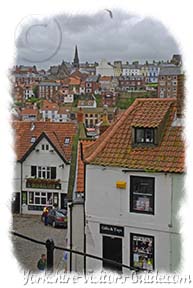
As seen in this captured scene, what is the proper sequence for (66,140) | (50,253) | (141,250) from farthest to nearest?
1. (66,140)
2. (141,250)
3. (50,253)

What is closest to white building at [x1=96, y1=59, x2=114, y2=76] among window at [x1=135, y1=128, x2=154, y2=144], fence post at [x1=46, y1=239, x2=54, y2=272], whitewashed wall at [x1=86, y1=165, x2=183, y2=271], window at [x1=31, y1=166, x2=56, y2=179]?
window at [x1=135, y1=128, x2=154, y2=144]

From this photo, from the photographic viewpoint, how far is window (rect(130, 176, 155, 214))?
253 centimetres

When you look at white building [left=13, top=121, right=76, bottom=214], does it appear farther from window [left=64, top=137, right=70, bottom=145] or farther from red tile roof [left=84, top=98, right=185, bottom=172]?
red tile roof [left=84, top=98, right=185, bottom=172]

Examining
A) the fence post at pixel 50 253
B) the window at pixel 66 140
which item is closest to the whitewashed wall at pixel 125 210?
the fence post at pixel 50 253

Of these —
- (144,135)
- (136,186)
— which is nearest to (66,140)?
(144,135)

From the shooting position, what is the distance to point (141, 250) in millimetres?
2592

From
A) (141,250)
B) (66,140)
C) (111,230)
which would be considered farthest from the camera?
(66,140)

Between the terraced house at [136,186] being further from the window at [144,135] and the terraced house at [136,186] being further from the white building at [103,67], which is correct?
the white building at [103,67]

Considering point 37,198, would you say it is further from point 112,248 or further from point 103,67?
Answer: point 103,67

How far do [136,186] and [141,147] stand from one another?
10.6 inches

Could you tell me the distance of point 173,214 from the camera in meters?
2.18

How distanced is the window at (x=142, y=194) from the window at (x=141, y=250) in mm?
154

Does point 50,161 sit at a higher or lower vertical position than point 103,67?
lower

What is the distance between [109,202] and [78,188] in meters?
0.57
